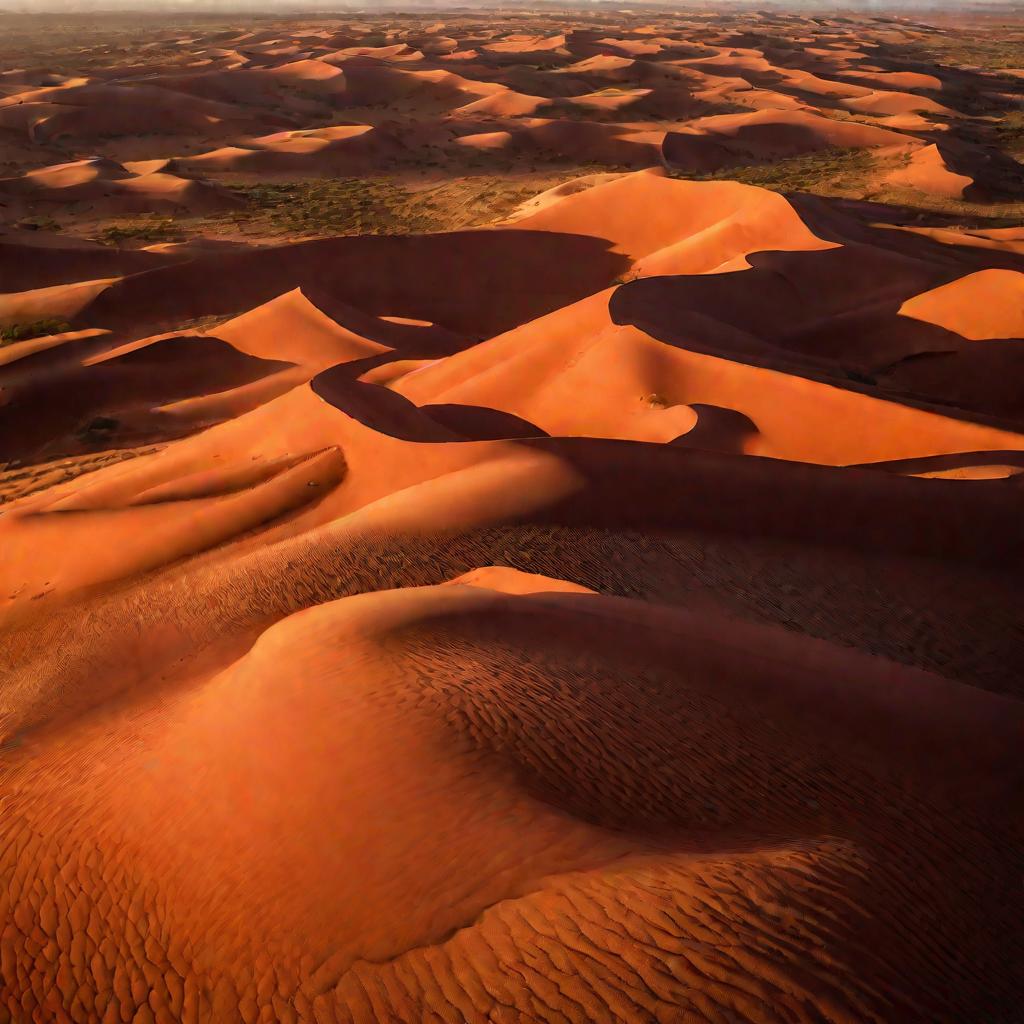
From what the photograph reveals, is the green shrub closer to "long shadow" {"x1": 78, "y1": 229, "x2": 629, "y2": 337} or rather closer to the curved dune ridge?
the curved dune ridge

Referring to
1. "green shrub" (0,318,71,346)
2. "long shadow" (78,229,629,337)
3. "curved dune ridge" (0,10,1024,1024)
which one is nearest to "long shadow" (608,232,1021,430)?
"curved dune ridge" (0,10,1024,1024)

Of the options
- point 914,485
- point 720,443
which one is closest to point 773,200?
point 720,443

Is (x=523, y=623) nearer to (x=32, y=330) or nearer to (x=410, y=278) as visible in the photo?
(x=32, y=330)

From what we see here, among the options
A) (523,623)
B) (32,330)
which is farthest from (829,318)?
(32,330)

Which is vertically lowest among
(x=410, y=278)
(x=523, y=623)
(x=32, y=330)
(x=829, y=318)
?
(x=410, y=278)

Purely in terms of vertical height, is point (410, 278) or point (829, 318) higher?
point (829, 318)

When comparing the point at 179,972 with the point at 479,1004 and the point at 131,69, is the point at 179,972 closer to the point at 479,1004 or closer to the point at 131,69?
the point at 479,1004

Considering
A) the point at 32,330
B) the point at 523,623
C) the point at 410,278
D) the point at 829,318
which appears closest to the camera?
the point at 523,623

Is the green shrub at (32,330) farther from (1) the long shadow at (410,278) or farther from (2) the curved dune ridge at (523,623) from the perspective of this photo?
(1) the long shadow at (410,278)

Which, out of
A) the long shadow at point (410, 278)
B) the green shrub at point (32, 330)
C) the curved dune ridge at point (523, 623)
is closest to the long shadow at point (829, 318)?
the curved dune ridge at point (523, 623)
